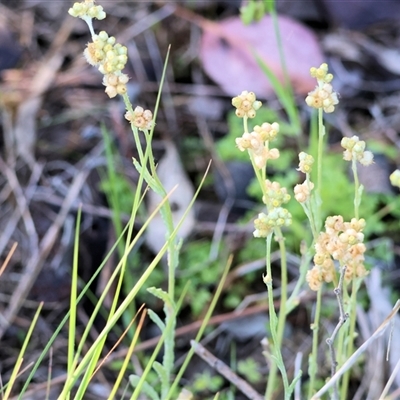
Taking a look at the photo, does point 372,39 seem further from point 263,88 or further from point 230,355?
point 230,355

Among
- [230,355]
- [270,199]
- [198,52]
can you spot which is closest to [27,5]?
[198,52]

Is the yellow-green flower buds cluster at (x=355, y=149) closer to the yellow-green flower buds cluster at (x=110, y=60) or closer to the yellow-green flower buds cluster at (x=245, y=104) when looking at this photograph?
the yellow-green flower buds cluster at (x=245, y=104)

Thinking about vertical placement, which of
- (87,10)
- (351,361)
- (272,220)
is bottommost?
(351,361)

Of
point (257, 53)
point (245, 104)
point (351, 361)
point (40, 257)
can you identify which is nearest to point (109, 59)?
point (245, 104)

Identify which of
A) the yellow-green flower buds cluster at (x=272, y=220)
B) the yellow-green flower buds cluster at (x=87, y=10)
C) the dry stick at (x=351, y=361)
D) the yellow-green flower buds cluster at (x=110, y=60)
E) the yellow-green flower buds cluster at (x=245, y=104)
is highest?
the yellow-green flower buds cluster at (x=87, y=10)

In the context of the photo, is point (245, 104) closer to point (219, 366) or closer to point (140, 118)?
point (140, 118)

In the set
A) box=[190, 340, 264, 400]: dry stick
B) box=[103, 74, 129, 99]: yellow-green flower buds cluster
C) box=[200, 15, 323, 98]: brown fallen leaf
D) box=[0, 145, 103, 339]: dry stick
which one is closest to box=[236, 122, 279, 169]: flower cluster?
box=[103, 74, 129, 99]: yellow-green flower buds cluster

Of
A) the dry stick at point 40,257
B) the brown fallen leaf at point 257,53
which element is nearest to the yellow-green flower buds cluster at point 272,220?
the dry stick at point 40,257

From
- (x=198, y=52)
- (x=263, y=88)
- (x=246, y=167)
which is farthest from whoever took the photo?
(x=198, y=52)

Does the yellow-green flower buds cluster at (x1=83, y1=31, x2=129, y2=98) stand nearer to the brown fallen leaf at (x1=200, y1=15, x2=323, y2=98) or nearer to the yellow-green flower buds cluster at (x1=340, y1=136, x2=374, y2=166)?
the yellow-green flower buds cluster at (x1=340, y1=136, x2=374, y2=166)
